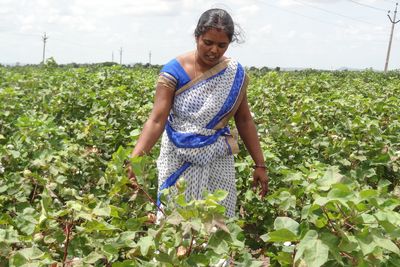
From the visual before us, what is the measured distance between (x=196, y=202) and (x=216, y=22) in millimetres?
1151

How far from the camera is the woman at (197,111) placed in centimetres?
231

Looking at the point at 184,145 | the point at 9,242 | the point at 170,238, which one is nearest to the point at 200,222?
the point at 170,238

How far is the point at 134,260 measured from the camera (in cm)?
145

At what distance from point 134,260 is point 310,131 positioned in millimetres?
2577

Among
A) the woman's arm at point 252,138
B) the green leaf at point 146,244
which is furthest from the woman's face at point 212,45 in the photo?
the green leaf at point 146,244

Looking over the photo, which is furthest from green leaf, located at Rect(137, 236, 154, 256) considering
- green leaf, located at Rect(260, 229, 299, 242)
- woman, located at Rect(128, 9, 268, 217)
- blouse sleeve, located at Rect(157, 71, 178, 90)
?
blouse sleeve, located at Rect(157, 71, 178, 90)

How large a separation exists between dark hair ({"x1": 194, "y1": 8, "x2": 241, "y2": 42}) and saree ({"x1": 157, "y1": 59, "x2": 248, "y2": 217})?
6.7 inches

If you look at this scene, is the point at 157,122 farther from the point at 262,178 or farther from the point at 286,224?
the point at 286,224

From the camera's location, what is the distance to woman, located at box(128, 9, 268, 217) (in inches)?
91.0

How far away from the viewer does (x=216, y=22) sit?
226cm

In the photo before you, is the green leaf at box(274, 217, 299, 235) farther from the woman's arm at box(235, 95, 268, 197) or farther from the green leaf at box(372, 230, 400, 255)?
the woman's arm at box(235, 95, 268, 197)

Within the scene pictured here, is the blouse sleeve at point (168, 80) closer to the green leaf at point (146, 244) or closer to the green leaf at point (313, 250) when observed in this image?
the green leaf at point (146, 244)

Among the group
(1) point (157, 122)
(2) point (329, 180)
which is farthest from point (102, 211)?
(1) point (157, 122)

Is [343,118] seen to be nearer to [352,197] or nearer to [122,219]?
[122,219]
